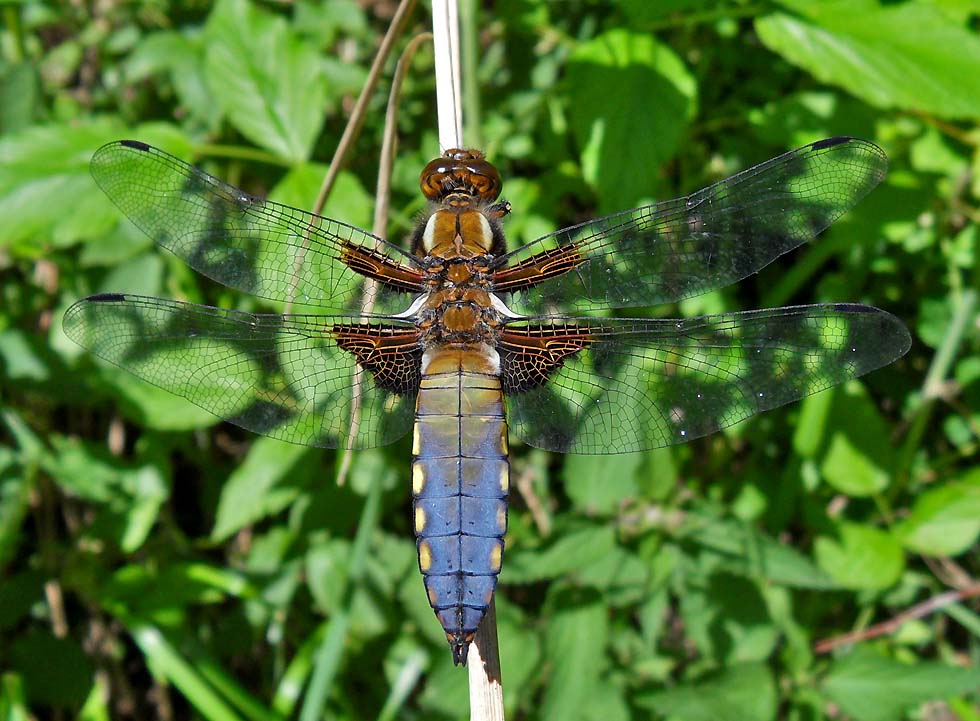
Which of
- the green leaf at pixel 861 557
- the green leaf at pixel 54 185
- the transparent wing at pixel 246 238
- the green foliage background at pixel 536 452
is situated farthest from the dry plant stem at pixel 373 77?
the green leaf at pixel 861 557

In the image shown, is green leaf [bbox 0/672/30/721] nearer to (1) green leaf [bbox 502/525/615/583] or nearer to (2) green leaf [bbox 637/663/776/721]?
(1) green leaf [bbox 502/525/615/583]

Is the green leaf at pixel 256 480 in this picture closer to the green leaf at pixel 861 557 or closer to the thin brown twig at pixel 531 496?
the thin brown twig at pixel 531 496

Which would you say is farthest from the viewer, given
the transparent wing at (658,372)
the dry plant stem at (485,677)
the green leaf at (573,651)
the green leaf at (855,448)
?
the green leaf at (855,448)

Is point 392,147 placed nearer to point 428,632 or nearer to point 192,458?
point 428,632

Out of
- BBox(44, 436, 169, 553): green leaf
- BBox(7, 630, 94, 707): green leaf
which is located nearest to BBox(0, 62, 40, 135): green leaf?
BBox(44, 436, 169, 553): green leaf

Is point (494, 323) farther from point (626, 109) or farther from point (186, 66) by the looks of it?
point (186, 66)

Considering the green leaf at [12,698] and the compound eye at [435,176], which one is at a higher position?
the compound eye at [435,176]
